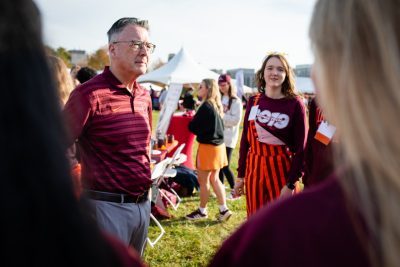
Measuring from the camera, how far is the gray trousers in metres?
2.45

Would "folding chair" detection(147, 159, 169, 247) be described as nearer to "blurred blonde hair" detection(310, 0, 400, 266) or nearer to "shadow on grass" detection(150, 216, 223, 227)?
"shadow on grass" detection(150, 216, 223, 227)

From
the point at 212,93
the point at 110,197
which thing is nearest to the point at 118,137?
the point at 110,197

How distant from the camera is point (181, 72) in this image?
46.1ft

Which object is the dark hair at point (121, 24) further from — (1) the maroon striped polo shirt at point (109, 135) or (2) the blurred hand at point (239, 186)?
(2) the blurred hand at point (239, 186)

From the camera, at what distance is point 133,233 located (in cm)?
261

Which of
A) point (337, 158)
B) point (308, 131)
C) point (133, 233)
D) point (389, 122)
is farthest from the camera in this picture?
point (308, 131)

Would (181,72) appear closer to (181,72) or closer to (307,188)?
(181,72)

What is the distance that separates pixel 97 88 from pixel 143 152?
51 cm

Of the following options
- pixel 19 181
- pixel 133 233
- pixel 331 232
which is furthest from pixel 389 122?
pixel 133 233

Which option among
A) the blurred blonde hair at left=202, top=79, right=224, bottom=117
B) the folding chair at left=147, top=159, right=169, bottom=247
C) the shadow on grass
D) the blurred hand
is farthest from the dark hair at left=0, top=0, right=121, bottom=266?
the blurred blonde hair at left=202, top=79, right=224, bottom=117

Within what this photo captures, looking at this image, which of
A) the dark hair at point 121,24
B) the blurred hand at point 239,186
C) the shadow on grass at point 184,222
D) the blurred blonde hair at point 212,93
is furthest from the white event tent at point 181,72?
the dark hair at point 121,24

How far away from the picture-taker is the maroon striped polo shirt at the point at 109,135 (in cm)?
236

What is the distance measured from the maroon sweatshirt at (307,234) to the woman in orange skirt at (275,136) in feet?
8.22

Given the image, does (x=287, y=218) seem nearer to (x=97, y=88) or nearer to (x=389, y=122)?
(x=389, y=122)
